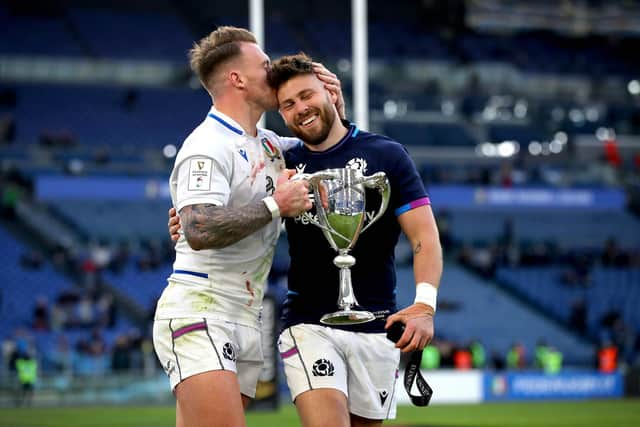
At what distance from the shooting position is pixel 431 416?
17.8 meters

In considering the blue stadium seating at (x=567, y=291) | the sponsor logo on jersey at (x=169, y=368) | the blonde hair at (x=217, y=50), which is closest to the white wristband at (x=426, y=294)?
the sponsor logo on jersey at (x=169, y=368)

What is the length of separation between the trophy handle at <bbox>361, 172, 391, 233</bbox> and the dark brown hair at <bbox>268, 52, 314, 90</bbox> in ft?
1.78

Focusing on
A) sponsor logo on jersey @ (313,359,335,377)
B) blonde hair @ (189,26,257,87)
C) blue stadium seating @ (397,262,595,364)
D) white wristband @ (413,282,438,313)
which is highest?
blonde hair @ (189,26,257,87)

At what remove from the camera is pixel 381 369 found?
484cm

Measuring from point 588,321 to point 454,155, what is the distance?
290 inches

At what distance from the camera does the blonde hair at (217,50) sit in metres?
4.82

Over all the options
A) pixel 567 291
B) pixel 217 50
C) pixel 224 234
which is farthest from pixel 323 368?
pixel 567 291

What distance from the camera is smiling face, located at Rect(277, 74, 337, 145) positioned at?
4.75 m

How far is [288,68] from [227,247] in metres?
0.80

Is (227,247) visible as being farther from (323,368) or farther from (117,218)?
(117,218)

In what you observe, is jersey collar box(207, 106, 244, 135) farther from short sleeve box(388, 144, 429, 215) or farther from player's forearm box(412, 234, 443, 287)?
player's forearm box(412, 234, 443, 287)

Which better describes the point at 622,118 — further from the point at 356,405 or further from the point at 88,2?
the point at 356,405

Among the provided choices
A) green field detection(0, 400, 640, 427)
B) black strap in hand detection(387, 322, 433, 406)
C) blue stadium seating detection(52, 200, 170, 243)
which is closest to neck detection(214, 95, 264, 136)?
black strap in hand detection(387, 322, 433, 406)

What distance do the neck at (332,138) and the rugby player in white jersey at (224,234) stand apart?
0.17m
